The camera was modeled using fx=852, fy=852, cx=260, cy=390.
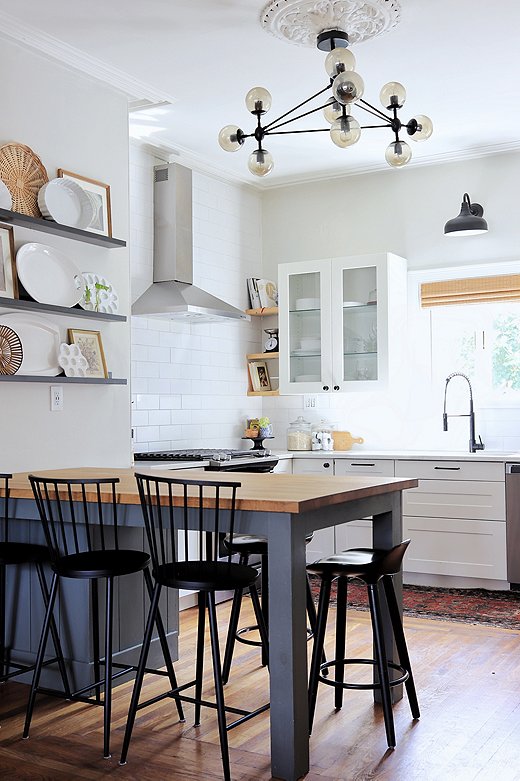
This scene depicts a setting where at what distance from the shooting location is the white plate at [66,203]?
416 cm

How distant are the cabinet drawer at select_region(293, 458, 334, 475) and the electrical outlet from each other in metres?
2.17

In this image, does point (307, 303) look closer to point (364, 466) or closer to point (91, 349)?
point (364, 466)

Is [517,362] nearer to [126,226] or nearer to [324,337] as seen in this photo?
[324,337]

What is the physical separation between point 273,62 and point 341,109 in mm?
1145

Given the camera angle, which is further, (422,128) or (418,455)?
(418,455)

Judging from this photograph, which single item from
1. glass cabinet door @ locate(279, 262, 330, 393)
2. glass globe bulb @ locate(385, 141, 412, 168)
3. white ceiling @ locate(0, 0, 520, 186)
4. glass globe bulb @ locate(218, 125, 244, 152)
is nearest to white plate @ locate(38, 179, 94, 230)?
white ceiling @ locate(0, 0, 520, 186)

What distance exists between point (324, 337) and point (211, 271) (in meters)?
0.97

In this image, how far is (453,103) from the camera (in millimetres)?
5051

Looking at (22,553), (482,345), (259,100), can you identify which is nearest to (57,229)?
(259,100)

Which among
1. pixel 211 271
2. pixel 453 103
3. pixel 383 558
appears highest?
pixel 453 103

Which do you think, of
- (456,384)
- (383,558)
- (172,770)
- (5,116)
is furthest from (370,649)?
(5,116)

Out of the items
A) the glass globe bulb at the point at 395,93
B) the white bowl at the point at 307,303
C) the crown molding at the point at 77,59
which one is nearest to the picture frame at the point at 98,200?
the crown molding at the point at 77,59

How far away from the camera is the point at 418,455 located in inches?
219

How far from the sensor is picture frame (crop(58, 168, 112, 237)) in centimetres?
445
